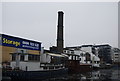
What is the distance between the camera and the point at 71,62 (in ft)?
174

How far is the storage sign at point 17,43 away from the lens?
36281mm

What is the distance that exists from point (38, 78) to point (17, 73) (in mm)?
5365

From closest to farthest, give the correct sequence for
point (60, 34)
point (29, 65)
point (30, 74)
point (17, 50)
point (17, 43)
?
point (30, 74) < point (29, 65) < point (17, 50) < point (17, 43) < point (60, 34)

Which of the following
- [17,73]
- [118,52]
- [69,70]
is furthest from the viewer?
[118,52]

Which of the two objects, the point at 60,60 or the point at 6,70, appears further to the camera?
the point at 60,60

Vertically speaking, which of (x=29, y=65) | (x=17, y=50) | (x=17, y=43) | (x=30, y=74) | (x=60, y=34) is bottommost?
(x=30, y=74)

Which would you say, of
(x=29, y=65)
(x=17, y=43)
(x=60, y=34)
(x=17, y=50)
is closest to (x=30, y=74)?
(x=29, y=65)

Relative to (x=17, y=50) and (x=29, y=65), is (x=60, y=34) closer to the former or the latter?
(x=17, y=50)

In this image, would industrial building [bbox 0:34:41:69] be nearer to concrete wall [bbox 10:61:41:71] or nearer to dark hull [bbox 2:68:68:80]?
concrete wall [bbox 10:61:41:71]

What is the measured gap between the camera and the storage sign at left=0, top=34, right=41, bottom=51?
119 feet

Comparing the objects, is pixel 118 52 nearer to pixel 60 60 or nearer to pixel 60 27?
pixel 60 27

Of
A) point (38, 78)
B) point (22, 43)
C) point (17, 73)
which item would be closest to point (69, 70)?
point (22, 43)

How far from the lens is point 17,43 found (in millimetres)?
39375

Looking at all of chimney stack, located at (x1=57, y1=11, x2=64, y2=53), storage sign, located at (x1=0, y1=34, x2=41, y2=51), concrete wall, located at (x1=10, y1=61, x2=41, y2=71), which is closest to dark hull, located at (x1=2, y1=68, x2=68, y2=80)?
concrete wall, located at (x1=10, y1=61, x2=41, y2=71)
